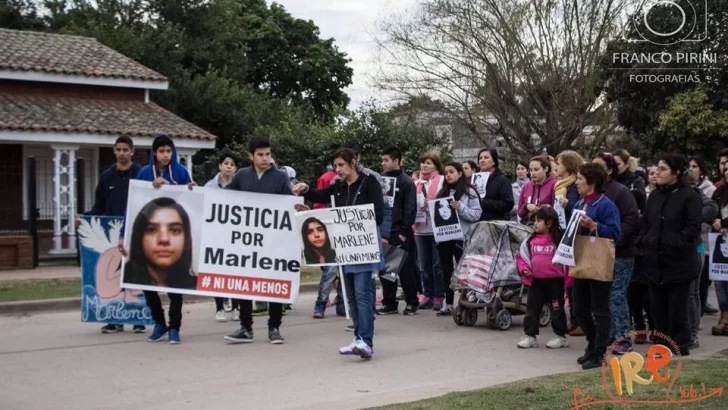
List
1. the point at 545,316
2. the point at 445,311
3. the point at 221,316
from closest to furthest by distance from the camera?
1. the point at 545,316
2. the point at 221,316
3. the point at 445,311

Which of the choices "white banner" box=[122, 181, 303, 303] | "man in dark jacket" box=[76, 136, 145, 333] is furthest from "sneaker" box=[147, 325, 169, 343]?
"man in dark jacket" box=[76, 136, 145, 333]

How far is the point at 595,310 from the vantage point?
8.97 metres

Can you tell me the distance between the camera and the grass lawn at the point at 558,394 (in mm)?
6762

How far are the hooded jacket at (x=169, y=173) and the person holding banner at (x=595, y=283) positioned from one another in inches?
167

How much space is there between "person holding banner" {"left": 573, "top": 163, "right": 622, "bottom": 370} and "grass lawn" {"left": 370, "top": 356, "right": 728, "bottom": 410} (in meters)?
0.95

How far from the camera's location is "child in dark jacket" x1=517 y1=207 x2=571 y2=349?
33.6 ft

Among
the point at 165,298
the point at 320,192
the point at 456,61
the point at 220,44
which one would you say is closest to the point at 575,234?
the point at 320,192

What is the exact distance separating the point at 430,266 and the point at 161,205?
→ 13.4 feet

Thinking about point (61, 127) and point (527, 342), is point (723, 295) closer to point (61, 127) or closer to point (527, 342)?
point (527, 342)

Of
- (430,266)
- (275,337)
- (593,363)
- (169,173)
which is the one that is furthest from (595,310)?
(169,173)

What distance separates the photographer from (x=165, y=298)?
1516 centimetres

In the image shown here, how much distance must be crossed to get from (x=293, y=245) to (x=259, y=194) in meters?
0.63

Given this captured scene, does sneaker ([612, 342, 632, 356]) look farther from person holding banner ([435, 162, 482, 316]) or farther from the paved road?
person holding banner ([435, 162, 482, 316])

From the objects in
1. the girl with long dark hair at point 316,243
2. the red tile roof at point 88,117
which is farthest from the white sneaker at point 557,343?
the red tile roof at point 88,117
